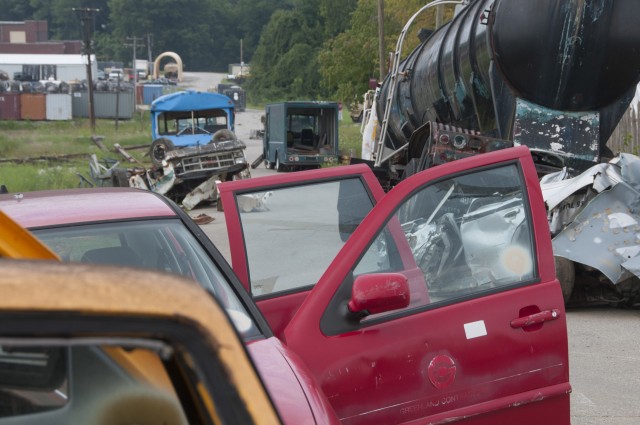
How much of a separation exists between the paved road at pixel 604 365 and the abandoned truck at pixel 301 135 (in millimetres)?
25986

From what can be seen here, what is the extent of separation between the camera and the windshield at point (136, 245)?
13.8 feet

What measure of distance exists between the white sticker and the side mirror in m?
0.50

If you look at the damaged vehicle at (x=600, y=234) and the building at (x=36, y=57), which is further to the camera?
the building at (x=36, y=57)

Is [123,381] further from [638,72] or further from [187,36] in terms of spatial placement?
[187,36]

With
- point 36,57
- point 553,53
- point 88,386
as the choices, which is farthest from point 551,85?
point 36,57

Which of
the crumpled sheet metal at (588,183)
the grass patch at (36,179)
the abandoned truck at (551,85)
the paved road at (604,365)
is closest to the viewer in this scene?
the paved road at (604,365)

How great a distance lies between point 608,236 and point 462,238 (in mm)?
5079

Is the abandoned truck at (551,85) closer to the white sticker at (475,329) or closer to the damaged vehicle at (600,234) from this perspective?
Result: the damaged vehicle at (600,234)

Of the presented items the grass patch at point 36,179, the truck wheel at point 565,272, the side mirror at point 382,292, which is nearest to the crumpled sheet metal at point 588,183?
the truck wheel at point 565,272

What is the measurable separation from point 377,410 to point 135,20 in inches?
6640

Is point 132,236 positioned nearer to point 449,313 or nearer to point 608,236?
point 449,313

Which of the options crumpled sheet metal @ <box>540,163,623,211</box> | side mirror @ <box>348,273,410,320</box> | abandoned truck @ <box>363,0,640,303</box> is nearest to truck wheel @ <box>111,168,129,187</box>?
abandoned truck @ <box>363,0,640,303</box>

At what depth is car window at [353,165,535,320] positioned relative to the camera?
173 inches

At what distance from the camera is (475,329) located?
431cm
